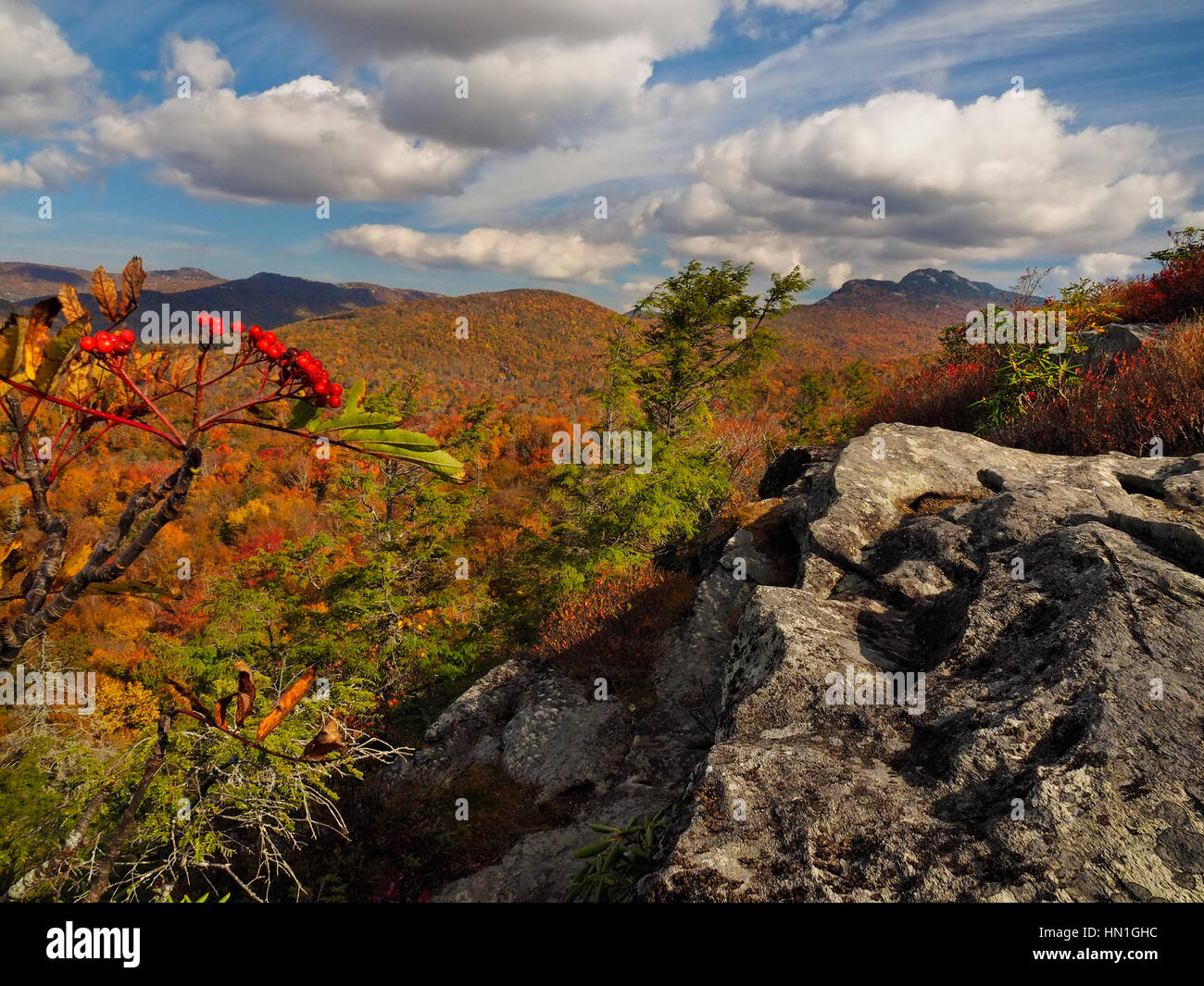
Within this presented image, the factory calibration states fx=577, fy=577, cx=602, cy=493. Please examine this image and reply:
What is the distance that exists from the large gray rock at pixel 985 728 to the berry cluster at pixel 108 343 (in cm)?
230

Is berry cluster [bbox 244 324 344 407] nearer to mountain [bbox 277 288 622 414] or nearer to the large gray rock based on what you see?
the large gray rock

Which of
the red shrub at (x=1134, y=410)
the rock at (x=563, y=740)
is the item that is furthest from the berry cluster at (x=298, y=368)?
the red shrub at (x=1134, y=410)

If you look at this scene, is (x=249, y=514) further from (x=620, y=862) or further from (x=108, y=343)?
(x=108, y=343)

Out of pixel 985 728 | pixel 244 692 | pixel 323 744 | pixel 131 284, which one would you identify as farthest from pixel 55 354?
pixel 985 728

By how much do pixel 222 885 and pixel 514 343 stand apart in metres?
140

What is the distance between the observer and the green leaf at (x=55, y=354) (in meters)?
0.69

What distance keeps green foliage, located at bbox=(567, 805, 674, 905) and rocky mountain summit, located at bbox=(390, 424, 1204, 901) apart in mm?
605

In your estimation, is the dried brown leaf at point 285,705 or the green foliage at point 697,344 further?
the green foliage at point 697,344

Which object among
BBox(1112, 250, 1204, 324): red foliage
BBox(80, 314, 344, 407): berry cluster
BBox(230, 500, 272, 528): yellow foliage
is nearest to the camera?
BBox(80, 314, 344, 407): berry cluster

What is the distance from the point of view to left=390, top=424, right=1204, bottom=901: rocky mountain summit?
2041 mm

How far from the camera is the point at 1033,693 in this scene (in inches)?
104

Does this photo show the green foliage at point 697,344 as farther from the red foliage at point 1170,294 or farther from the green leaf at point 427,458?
the green leaf at point 427,458

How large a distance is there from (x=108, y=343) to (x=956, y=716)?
337 cm

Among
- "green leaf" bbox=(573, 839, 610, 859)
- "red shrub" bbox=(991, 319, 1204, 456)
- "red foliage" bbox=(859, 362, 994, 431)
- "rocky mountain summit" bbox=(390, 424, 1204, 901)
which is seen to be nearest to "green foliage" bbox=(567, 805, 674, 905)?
"green leaf" bbox=(573, 839, 610, 859)
